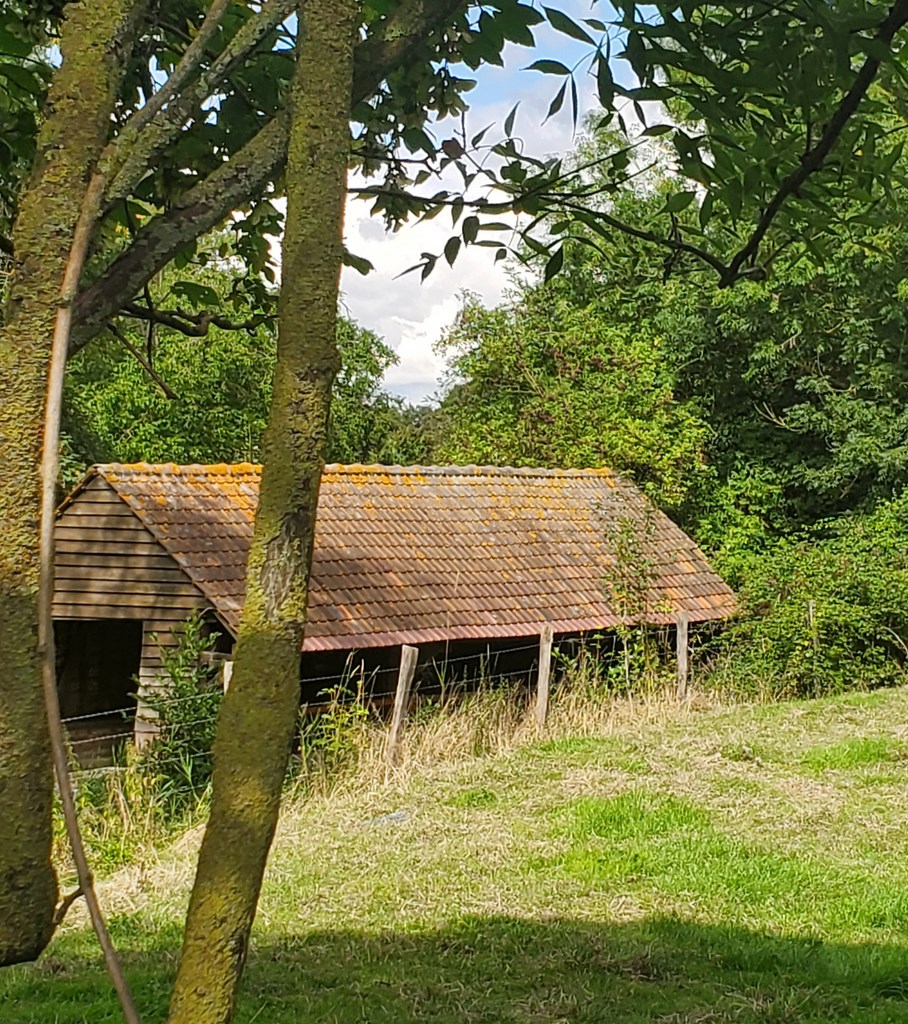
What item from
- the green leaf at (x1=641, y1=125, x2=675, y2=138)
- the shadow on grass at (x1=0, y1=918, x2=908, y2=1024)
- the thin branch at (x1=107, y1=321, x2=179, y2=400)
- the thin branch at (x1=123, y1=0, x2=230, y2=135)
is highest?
the green leaf at (x1=641, y1=125, x2=675, y2=138)

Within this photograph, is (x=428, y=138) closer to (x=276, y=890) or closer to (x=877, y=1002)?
(x=877, y=1002)

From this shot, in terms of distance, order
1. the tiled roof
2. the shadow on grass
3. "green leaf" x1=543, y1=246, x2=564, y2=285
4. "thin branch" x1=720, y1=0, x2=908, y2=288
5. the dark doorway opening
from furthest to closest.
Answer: the dark doorway opening
the tiled roof
the shadow on grass
"green leaf" x1=543, y1=246, x2=564, y2=285
"thin branch" x1=720, y1=0, x2=908, y2=288

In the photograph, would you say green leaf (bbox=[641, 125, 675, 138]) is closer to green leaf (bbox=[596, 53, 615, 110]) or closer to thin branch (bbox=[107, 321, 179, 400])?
green leaf (bbox=[596, 53, 615, 110])

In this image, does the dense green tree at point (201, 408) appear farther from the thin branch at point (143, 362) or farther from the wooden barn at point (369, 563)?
the thin branch at point (143, 362)

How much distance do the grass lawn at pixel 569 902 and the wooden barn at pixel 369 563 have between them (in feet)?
8.92

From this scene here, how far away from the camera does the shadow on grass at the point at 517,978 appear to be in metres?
4.50

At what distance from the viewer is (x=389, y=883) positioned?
6.55 metres

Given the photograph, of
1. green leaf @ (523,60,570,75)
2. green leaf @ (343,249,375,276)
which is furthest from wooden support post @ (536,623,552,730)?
green leaf @ (523,60,570,75)

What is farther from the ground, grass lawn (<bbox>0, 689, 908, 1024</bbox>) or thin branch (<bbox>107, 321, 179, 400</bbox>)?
thin branch (<bbox>107, 321, 179, 400</bbox>)

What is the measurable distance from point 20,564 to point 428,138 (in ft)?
7.98

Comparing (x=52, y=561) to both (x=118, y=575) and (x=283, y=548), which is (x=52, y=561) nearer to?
(x=283, y=548)

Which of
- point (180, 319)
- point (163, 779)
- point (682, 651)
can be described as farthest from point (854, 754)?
point (180, 319)

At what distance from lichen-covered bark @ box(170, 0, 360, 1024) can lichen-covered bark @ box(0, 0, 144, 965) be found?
0.60 feet

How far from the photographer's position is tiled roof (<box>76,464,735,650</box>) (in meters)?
11.9
